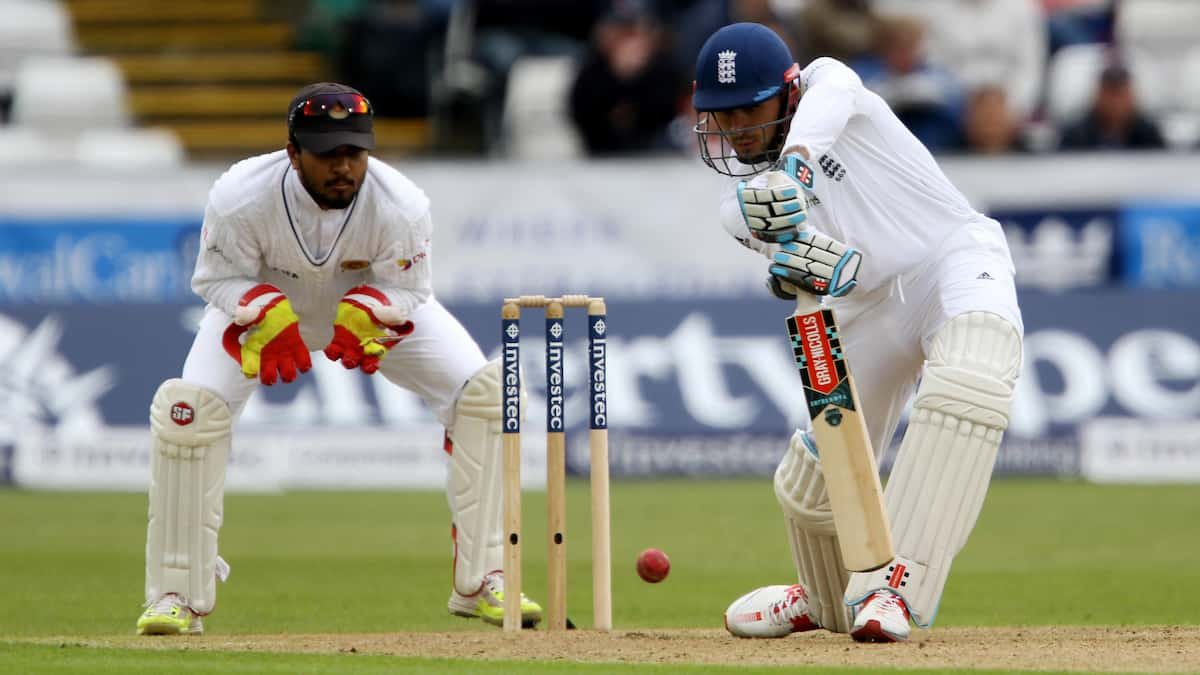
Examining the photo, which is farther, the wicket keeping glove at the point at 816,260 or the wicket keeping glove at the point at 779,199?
the wicket keeping glove at the point at 816,260

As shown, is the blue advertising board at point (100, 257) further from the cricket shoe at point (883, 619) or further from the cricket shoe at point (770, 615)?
the cricket shoe at point (883, 619)

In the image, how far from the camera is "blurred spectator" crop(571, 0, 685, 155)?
46.8 feet

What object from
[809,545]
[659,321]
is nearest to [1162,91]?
[659,321]

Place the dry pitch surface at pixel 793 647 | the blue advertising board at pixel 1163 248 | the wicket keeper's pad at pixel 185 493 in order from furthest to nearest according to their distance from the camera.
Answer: the blue advertising board at pixel 1163 248 < the wicket keeper's pad at pixel 185 493 < the dry pitch surface at pixel 793 647

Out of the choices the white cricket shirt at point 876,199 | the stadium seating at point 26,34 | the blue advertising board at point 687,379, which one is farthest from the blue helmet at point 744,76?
the stadium seating at point 26,34

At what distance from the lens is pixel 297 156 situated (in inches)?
246

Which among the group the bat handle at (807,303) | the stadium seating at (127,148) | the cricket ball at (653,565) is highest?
the stadium seating at (127,148)

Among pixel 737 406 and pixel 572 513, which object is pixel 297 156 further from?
pixel 737 406

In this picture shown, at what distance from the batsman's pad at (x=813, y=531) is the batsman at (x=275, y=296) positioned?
92cm

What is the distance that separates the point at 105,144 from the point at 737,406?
5.52 metres

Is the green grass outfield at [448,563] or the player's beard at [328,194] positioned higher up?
the player's beard at [328,194]

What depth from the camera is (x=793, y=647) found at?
230 inches

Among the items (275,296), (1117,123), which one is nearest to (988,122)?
(1117,123)

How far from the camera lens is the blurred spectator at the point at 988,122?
13.5 metres
